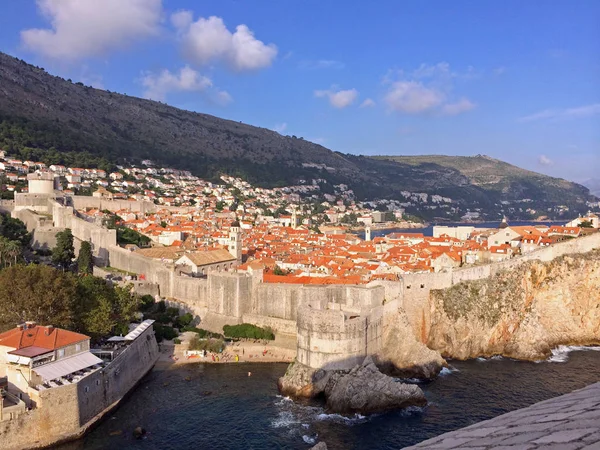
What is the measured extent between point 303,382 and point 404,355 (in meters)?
4.74

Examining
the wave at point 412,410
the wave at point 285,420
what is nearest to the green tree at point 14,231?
the wave at point 285,420

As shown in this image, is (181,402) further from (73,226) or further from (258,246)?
(258,246)

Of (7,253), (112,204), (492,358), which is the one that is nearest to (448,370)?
(492,358)

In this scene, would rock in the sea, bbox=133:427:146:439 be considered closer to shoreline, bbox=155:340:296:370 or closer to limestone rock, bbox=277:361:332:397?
limestone rock, bbox=277:361:332:397

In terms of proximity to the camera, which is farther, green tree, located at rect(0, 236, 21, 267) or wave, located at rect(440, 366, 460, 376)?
green tree, located at rect(0, 236, 21, 267)

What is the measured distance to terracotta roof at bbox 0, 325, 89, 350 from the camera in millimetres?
15703

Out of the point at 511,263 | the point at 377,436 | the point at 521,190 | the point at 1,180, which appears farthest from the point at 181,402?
the point at 521,190

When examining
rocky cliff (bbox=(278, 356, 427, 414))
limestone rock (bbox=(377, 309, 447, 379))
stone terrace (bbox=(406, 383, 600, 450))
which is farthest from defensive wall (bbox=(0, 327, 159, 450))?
stone terrace (bbox=(406, 383, 600, 450))

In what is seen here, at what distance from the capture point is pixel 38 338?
52.8ft

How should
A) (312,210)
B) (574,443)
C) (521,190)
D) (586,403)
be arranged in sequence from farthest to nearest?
1. (521,190)
2. (312,210)
3. (586,403)
4. (574,443)

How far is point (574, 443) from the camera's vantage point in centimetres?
194

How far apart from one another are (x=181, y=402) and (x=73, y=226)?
2045 cm

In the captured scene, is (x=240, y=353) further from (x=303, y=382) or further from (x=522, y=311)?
(x=522, y=311)

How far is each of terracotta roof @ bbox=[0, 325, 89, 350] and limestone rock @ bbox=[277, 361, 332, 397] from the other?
7362mm
